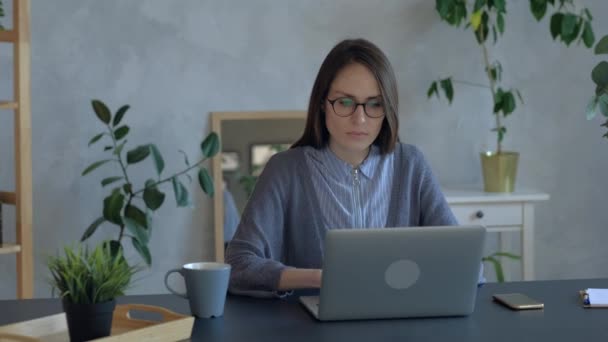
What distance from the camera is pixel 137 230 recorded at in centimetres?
377

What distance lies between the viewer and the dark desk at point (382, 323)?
5.61 feet

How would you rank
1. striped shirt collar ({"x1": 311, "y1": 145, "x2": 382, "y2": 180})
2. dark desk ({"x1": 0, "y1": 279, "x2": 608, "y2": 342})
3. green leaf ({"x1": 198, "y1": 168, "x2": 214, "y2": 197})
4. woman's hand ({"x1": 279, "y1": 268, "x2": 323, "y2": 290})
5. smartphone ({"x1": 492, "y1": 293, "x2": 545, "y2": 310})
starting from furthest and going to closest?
green leaf ({"x1": 198, "y1": 168, "x2": 214, "y2": 197})
striped shirt collar ({"x1": 311, "y1": 145, "x2": 382, "y2": 180})
woman's hand ({"x1": 279, "y1": 268, "x2": 323, "y2": 290})
smartphone ({"x1": 492, "y1": 293, "x2": 545, "y2": 310})
dark desk ({"x1": 0, "y1": 279, "x2": 608, "y2": 342})

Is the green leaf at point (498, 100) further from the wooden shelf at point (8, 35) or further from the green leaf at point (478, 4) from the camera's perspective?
the wooden shelf at point (8, 35)

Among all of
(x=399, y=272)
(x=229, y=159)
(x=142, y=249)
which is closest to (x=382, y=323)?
(x=399, y=272)

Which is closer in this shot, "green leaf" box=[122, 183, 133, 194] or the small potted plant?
the small potted plant

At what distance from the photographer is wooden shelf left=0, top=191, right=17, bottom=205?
3602 millimetres

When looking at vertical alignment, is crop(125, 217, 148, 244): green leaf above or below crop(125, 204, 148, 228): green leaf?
below

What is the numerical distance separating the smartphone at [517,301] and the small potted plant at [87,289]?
826 millimetres

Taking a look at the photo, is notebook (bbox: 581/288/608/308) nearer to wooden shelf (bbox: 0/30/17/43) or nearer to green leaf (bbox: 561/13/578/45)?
green leaf (bbox: 561/13/578/45)

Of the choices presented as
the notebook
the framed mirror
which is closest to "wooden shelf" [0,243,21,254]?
the framed mirror

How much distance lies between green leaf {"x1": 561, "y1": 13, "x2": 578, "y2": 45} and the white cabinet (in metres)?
0.69

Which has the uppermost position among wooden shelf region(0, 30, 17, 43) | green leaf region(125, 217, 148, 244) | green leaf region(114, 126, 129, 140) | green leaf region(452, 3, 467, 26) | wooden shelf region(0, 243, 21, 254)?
green leaf region(452, 3, 467, 26)

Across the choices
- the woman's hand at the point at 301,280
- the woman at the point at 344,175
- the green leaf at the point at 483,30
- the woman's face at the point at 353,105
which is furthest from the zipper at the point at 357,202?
the green leaf at the point at 483,30

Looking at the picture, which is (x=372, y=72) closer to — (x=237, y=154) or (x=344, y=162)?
(x=344, y=162)
